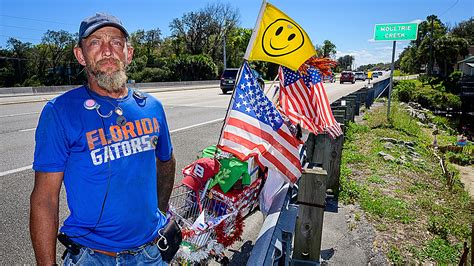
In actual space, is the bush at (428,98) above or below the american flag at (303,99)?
below

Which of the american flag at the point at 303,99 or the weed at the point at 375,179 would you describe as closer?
the american flag at the point at 303,99

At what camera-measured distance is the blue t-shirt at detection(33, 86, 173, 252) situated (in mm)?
1886

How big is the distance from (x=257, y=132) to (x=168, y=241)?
1365 millimetres

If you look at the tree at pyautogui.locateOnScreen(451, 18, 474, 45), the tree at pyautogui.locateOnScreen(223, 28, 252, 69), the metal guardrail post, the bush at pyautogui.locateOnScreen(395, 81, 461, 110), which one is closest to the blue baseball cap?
the metal guardrail post

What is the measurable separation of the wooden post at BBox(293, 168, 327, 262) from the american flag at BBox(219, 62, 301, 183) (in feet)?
0.46

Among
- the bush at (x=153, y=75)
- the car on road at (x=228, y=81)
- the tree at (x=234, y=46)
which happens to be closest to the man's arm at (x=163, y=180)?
the car on road at (x=228, y=81)

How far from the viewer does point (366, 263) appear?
3961mm

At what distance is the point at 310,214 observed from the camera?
3350mm

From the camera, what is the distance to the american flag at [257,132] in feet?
10.6

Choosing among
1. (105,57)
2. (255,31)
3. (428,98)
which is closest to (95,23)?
(105,57)

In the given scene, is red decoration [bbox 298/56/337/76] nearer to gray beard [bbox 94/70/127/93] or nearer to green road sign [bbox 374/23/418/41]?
gray beard [bbox 94/70/127/93]

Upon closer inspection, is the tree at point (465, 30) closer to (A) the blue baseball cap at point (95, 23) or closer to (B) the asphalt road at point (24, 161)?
(B) the asphalt road at point (24, 161)

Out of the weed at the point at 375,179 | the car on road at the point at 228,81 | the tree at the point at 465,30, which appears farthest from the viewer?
the tree at the point at 465,30

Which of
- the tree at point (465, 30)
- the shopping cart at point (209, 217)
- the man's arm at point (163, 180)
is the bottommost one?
the shopping cart at point (209, 217)
